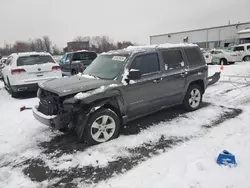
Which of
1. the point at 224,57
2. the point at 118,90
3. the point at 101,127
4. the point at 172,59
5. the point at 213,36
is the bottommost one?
the point at 101,127

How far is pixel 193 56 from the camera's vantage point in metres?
5.49

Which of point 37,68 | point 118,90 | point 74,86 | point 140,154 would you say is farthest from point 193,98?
point 37,68

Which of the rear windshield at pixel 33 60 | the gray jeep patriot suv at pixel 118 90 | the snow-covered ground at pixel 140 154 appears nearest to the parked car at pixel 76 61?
the rear windshield at pixel 33 60

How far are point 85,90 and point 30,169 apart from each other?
160 centimetres

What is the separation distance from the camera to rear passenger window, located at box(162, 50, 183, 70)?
4814 millimetres

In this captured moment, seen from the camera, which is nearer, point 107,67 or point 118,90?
point 118,90

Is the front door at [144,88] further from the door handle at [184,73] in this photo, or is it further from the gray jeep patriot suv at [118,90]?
the door handle at [184,73]

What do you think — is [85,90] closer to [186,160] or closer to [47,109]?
[47,109]

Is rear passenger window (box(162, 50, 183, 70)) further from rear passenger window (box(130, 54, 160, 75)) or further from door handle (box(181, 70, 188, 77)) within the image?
rear passenger window (box(130, 54, 160, 75))

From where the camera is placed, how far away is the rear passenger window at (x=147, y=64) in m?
4.37

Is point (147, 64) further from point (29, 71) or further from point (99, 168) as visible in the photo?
point (29, 71)

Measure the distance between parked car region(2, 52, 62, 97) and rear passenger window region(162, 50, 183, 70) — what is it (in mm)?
5021

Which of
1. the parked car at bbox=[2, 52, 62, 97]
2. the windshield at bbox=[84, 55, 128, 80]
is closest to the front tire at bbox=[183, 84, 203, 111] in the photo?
the windshield at bbox=[84, 55, 128, 80]

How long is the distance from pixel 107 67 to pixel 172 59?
166 cm
